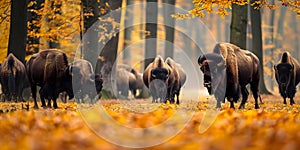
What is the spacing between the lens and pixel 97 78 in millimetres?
18438

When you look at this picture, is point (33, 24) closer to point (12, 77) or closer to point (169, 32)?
point (12, 77)

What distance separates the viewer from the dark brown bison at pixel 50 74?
14.4 meters

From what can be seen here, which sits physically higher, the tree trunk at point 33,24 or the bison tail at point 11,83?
the tree trunk at point 33,24

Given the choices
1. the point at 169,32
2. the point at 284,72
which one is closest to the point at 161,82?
the point at 284,72

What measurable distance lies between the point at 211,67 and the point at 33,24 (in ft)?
41.0

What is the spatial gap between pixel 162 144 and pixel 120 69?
32870 mm

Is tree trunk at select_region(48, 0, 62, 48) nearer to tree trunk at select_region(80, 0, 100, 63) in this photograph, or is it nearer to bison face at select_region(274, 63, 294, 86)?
tree trunk at select_region(80, 0, 100, 63)

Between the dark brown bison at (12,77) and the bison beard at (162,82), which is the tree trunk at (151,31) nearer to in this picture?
the bison beard at (162,82)

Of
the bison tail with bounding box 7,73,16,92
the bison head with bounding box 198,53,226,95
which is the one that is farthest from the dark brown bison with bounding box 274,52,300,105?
the bison tail with bounding box 7,73,16,92

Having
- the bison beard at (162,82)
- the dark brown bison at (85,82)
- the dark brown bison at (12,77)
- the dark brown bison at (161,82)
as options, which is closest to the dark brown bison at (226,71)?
the bison beard at (162,82)

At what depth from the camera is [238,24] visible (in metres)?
20.8

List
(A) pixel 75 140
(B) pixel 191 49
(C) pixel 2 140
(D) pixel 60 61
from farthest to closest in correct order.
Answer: (B) pixel 191 49, (D) pixel 60 61, (C) pixel 2 140, (A) pixel 75 140

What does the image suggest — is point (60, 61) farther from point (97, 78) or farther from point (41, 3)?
point (41, 3)

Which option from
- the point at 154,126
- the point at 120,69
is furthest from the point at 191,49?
the point at 154,126
